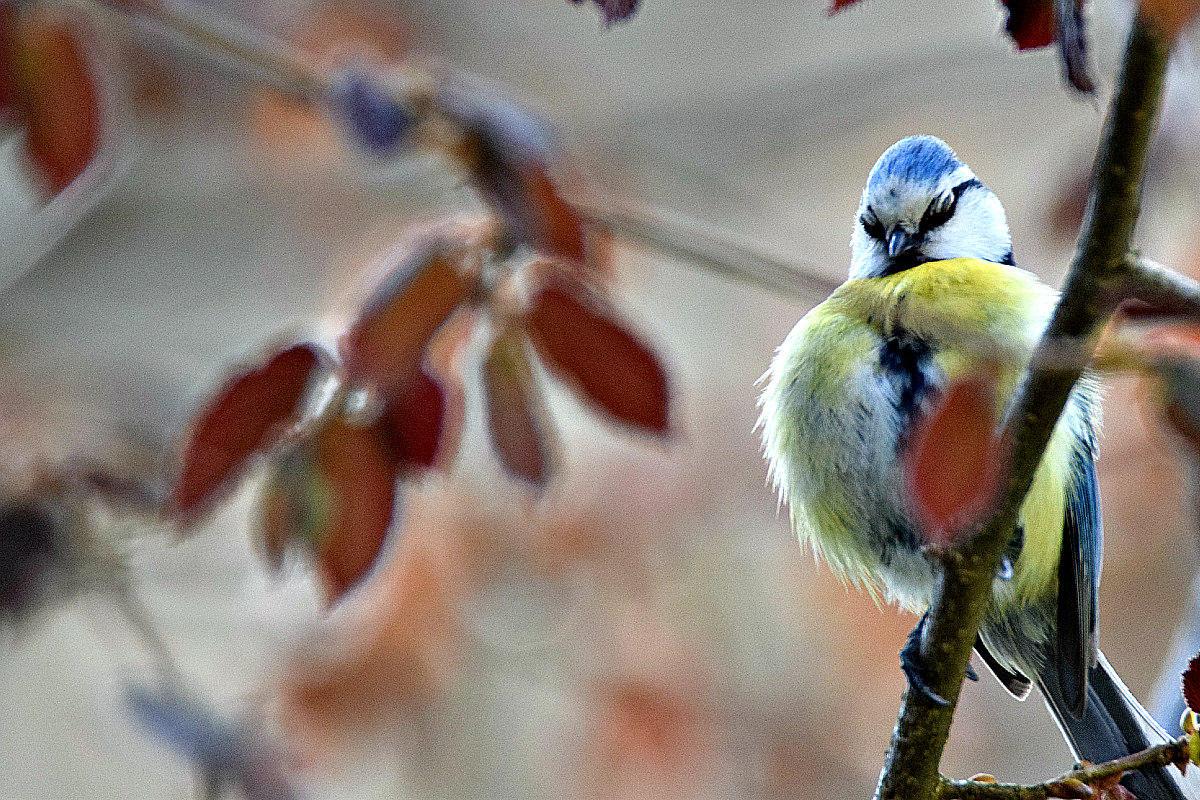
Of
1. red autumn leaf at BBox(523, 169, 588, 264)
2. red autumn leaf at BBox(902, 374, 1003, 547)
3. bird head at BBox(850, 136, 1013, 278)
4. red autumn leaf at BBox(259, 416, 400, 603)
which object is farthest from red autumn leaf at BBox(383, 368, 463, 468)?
bird head at BBox(850, 136, 1013, 278)

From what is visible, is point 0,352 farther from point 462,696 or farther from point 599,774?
point 599,774

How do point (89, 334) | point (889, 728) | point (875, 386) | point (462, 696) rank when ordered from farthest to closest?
point (89, 334)
point (889, 728)
point (462, 696)
point (875, 386)

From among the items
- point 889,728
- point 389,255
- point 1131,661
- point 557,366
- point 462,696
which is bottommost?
point 1131,661

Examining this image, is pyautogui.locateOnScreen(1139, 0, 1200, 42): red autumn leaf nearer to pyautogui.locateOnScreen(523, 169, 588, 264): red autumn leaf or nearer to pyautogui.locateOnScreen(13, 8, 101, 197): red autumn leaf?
pyautogui.locateOnScreen(523, 169, 588, 264): red autumn leaf

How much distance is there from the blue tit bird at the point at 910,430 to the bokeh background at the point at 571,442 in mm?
349

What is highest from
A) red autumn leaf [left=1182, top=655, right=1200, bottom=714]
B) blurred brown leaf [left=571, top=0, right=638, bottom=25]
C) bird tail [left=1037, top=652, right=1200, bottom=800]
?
blurred brown leaf [left=571, top=0, right=638, bottom=25]

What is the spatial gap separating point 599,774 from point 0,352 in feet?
5.19

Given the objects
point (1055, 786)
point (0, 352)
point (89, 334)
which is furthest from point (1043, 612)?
point (89, 334)

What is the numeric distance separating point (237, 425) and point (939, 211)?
0.92 metres

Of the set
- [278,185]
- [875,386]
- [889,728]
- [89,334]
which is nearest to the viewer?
[875,386]

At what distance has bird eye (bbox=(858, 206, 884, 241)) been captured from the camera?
146cm

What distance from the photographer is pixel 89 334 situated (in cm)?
390

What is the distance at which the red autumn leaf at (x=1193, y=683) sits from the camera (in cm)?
76

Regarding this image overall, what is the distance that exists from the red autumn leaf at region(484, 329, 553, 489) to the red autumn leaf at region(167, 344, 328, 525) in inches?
5.5
